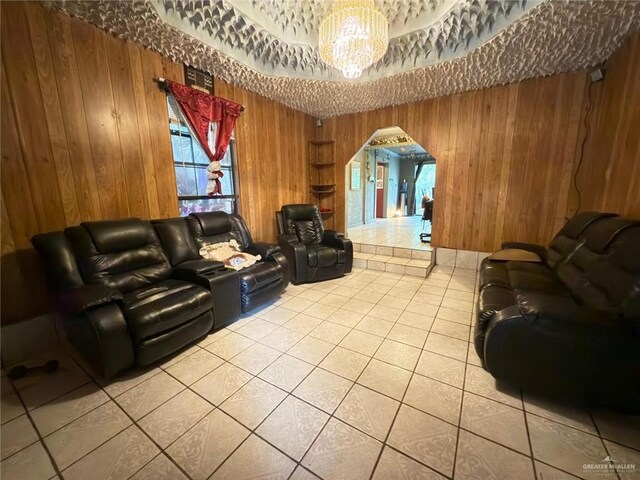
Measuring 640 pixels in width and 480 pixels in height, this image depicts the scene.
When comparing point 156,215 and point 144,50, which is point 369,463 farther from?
point 144,50

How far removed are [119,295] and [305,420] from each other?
144cm

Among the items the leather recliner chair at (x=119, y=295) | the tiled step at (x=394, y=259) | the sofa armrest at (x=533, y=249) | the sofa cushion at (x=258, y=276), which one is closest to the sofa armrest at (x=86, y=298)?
the leather recliner chair at (x=119, y=295)

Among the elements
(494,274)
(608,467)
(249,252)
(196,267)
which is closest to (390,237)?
(494,274)

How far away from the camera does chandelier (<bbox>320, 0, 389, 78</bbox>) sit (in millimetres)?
2096

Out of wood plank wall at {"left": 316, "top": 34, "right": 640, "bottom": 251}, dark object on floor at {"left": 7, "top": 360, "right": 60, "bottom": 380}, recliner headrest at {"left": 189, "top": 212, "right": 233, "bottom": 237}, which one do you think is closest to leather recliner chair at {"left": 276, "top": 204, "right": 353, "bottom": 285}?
recliner headrest at {"left": 189, "top": 212, "right": 233, "bottom": 237}

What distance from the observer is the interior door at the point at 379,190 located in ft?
26.3

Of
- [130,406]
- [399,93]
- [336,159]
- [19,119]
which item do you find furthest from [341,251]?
[19,119]

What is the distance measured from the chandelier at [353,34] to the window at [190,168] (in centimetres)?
174

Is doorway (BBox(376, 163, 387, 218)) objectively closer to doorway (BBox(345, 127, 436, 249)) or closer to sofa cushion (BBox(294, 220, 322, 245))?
doorway (BBox(345, 127, 436, 249))

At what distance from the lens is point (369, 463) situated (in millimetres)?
1174

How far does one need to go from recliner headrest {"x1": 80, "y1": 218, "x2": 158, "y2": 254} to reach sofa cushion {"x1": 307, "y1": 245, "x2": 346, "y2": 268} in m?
1.76

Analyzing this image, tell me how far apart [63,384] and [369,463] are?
198 centimetres

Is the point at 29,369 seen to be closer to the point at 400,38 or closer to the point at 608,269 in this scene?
the point at 608,269

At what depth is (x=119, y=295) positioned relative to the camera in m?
1.70
